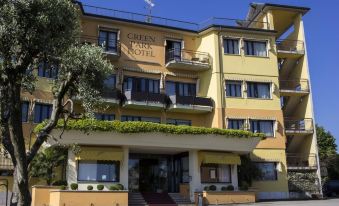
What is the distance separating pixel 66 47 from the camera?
14977 millimetres

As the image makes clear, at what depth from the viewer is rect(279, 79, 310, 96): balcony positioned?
3964 centimetres

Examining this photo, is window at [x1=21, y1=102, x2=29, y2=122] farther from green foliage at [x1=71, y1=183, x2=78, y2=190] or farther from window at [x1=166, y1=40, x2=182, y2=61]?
window at [x1=166, y1=40, x2=182, y2=61]

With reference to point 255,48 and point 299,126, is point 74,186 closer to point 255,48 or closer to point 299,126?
point 255,48

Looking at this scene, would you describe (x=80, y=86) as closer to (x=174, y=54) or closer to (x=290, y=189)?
(x=174, y=54)

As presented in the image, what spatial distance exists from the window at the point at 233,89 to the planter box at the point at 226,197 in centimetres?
917

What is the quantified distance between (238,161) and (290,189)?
7003mm

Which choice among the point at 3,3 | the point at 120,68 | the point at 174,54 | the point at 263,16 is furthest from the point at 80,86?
the point at 263,16

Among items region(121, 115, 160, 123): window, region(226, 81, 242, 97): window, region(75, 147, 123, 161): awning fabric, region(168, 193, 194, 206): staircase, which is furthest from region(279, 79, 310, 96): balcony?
region(75, 147, 123, 161): awning fabric

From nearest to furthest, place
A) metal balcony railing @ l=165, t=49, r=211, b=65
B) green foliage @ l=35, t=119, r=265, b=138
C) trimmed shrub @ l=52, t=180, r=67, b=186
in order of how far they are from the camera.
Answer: green foliage @ l=35, t=119, r=265, b=138 < trimmed shrub @ l=52, t=180, r=67, b=186 < metal balcony railing @ l=165, t=49, r=211, b=65

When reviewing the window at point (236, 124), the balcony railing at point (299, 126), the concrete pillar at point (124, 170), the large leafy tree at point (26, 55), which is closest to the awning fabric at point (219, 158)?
the window at point (236, 124)

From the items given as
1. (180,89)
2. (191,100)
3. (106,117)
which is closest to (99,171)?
(106,117)

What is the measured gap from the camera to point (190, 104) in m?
36.1

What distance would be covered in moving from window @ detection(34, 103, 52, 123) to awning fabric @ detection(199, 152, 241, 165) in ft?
38.7

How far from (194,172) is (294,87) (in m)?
15.7
